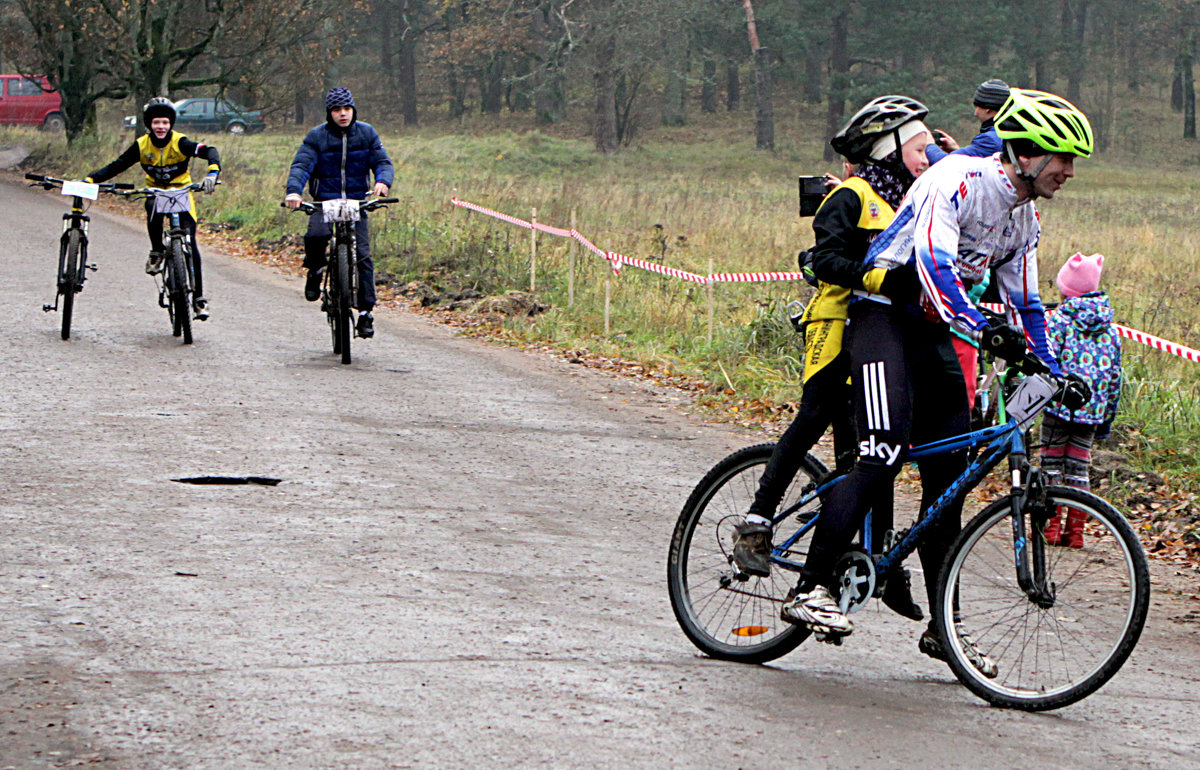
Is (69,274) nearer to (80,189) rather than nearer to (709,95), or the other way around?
(80,189)

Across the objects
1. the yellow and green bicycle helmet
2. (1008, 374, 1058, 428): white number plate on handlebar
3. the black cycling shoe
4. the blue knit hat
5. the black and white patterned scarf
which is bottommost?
the black cycling shoe

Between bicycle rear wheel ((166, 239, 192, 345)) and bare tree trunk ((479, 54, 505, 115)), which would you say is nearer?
bicycle rear wheel ((166, 239, 192, 345))

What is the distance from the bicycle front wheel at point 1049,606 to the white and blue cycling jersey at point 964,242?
1.89 feet

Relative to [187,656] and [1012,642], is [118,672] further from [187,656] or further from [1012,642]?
[1012,642]

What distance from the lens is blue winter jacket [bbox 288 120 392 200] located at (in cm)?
1224

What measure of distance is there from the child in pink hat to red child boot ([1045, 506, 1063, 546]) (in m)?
3.06

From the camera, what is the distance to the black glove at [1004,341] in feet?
14.6

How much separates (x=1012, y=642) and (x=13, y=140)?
39.8 m

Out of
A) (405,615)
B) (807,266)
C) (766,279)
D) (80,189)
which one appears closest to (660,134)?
(766,279)

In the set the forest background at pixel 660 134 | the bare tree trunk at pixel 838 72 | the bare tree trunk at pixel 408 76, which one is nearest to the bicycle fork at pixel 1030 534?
the forest background at pixel 660 134

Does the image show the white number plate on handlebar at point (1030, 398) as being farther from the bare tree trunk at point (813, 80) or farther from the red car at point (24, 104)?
the bare tree trunk at point (813, 80)

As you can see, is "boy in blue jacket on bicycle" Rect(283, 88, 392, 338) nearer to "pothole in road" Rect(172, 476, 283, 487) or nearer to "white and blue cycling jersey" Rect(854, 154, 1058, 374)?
"pothole in road" Rect(172, 476, 283, 487)

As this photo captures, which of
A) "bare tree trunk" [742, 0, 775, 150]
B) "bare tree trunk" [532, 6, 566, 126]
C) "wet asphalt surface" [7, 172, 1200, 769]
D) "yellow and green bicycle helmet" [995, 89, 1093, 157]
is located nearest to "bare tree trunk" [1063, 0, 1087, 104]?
"bare tree trunk" [742, 0, 775, 150]

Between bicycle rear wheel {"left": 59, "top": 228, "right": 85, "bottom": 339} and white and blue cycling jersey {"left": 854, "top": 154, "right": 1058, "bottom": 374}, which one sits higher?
white and blue cycling jersey {"left": 854, "top": 154, "right": 1058, "bottom": 374}
